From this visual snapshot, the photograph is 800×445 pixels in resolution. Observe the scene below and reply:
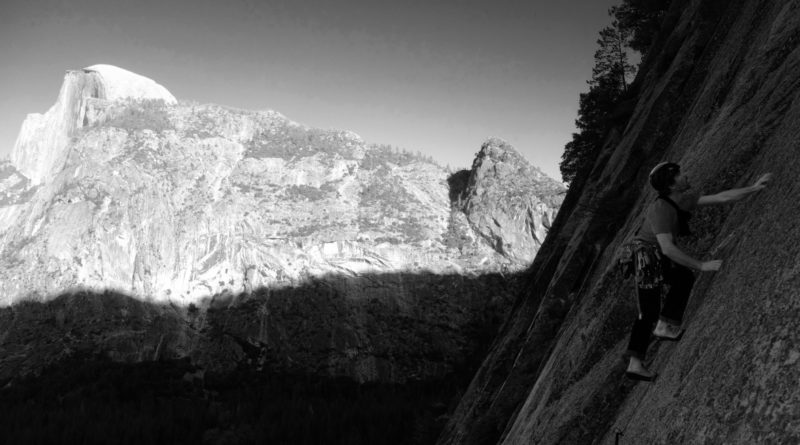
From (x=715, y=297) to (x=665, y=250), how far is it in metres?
0.78

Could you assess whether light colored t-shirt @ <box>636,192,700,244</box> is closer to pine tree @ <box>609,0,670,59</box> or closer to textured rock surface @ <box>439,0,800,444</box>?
textured rock surface @ <box>439,0,800,444</box>

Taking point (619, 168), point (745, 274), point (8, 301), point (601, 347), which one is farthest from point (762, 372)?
point (8, 301)

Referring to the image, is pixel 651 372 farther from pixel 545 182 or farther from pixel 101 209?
pixel 545 182

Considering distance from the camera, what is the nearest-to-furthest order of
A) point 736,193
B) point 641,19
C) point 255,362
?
point 736,193
point 641,19
point 255,362

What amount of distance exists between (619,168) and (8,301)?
362 feet

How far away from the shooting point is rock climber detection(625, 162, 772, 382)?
6.17 m

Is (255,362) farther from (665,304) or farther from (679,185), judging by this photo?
(679,185)

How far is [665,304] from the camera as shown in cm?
645

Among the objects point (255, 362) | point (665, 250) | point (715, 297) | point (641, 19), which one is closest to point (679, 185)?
point (665, 250)

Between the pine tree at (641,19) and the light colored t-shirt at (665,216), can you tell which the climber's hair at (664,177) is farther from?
the pine tree at (641,19)

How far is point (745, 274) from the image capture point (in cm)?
534

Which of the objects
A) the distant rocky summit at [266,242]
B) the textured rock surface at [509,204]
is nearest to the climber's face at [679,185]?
the distant rocky summit at [266,242]

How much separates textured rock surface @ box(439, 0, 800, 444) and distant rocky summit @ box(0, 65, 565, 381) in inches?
3387

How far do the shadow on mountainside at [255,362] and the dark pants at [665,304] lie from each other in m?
64.6
